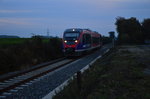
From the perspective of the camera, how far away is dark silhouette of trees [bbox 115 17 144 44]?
251ft

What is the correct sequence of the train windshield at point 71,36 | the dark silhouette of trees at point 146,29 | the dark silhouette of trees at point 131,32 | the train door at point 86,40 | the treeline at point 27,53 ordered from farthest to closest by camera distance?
the dark silhouette of trees at point 146,29
the dark silhouette of trees at point 131,32
the train door at point 86,40
the train windshield at point 71,36
the treeline at point 27,53

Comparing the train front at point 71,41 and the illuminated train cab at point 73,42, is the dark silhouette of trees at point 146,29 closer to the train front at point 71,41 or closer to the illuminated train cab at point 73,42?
the illuminated train cab at point 73,42

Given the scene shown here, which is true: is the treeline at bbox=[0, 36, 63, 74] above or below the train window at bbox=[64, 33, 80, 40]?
below

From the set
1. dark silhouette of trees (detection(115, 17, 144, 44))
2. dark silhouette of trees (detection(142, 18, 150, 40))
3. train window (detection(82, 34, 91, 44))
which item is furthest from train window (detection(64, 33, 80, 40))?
dark silhouette of trees (detection(142, 18, 150, 40))

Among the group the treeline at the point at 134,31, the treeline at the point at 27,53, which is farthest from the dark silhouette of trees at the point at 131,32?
the treeline at the point at 27,53

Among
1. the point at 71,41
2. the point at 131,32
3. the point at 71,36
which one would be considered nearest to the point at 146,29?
the point at 131,32

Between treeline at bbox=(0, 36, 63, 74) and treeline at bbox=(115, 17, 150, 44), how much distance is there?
1686 inches

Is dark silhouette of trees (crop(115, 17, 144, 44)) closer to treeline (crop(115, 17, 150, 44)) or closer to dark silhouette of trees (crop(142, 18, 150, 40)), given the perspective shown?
treeline (crop(115, 17, 150, 44))

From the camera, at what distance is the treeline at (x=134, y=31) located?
77.2m

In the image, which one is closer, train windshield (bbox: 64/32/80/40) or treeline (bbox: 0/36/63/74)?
treeline (bbox: 0/36/63/74)

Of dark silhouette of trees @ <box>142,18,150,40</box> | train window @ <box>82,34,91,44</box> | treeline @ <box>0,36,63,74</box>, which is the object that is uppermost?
dark silhouette of trees @ <box>142,18,150,40</box>

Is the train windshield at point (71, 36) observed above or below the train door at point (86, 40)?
above

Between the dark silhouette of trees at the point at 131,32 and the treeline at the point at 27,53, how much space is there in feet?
136

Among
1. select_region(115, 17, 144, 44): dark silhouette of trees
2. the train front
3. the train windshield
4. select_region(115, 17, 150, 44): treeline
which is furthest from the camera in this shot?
select_region(115, 17, 150, 44): treeline
